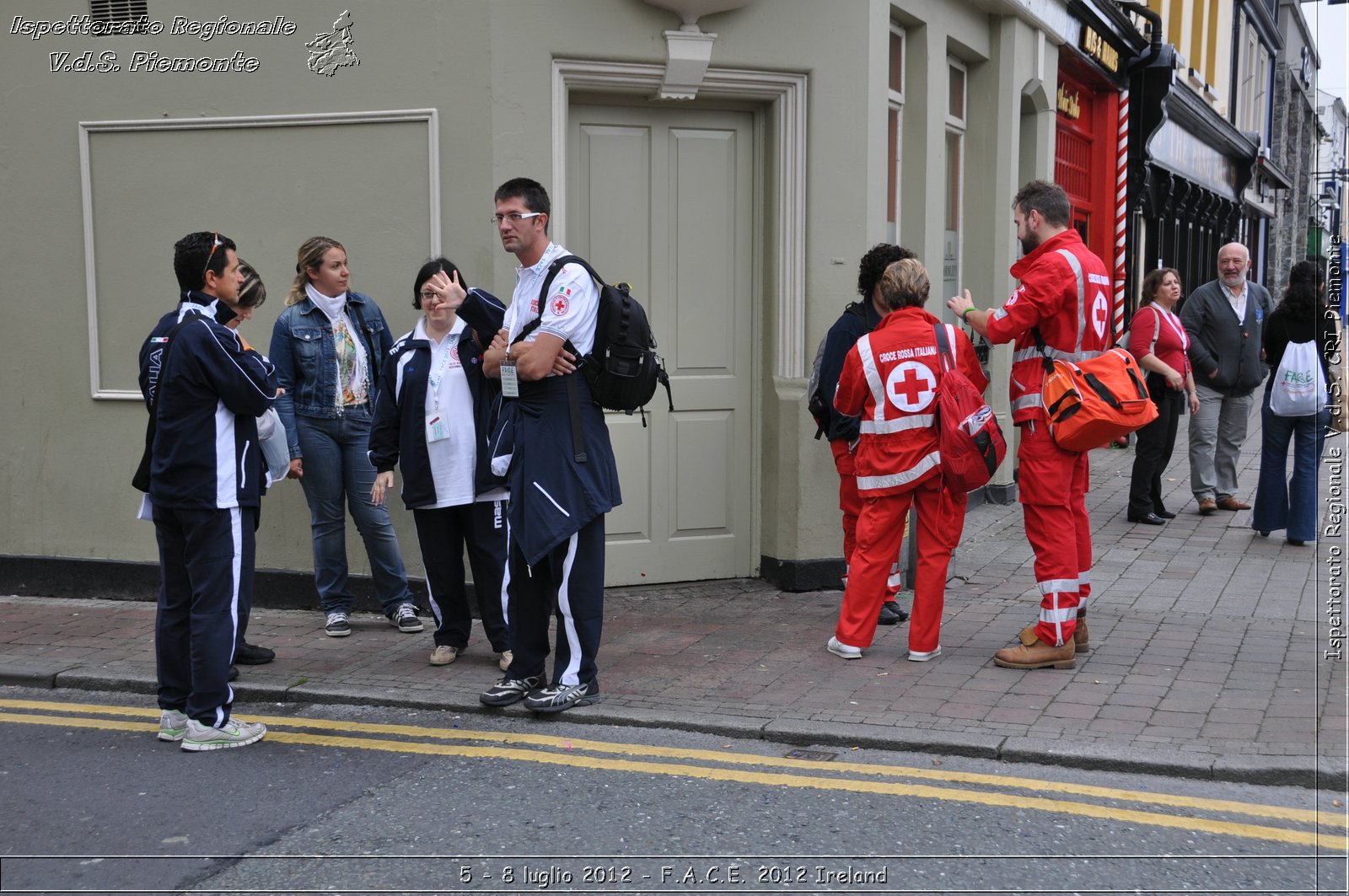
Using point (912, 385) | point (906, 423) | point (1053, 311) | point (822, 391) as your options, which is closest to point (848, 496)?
point (822, 391)

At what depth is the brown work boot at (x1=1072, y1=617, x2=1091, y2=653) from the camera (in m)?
6.45

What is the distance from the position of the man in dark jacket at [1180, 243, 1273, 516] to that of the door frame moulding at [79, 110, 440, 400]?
242 inches

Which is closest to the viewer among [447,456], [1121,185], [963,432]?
[963,432]

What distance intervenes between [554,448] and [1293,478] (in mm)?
5822

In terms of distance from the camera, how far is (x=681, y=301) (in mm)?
8078

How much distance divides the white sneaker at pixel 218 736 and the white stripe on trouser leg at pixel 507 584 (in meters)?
1.18

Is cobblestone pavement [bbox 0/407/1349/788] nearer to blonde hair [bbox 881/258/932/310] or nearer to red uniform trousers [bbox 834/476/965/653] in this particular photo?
red uniform trousers [bbox 834/476/965/653]

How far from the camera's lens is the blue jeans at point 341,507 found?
7.11 meters

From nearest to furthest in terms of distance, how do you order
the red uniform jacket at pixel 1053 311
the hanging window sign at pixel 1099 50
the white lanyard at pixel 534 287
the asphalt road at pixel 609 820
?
the asphalt road at pixel 609 820 → the white lanyard at pixel 534 287 → the red uniform jacket at pixel 1053 311 → the hanging window sign at pixel 1099 50

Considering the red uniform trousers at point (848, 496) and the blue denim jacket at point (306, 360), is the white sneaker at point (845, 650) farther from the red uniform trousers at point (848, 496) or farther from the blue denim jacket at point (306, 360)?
the blue denim jacket at point (306, 360)

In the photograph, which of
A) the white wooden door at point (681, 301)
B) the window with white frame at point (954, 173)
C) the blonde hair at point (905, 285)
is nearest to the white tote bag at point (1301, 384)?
the window with white frame at point (954, 173)

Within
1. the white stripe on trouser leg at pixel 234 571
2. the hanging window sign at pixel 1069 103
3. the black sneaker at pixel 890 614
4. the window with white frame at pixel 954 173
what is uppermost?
the hanging window sign at pixel 1069 103

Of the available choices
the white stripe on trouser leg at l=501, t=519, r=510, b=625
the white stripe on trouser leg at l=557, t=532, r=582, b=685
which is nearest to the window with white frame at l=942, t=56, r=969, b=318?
the white stripe on trouser leg at l=501, t=519, r=510, b=625

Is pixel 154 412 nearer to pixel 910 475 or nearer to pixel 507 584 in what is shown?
pixel 507 584
